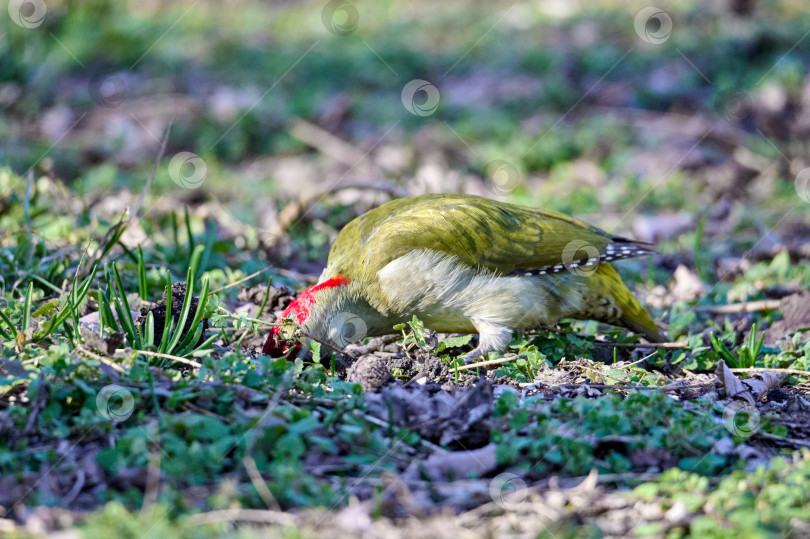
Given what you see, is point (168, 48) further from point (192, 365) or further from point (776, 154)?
point (192, 365)

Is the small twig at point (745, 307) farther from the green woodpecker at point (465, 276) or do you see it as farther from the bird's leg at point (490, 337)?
the bird's leg at point (490, 337)

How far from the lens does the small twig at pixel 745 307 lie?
5090 millimetres

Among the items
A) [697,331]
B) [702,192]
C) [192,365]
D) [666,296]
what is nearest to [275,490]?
[192,365]

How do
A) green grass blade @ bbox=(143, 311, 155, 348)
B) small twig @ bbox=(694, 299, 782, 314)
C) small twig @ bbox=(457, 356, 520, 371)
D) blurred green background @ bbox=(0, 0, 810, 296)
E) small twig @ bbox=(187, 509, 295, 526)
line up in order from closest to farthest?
small twig @ bbox=(187, 509, 295, 526) < green grass blade @ bbox=(143, 311, 155, 348) < small twig @ bbox=(457, 356, 520, 371) < small twig @ bbox=(694, 299, 782, 314) < blurred green background @ bbox=(0, 0, 810, 296)

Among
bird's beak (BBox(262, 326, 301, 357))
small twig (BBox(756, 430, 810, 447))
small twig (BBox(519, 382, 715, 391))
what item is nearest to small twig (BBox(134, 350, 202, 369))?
bird's beak (BBox(262, 326, 301, 357))

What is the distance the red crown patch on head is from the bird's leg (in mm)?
768

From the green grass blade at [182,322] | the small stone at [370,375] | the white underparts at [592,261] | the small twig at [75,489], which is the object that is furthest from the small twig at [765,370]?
the small twig at [75,489]

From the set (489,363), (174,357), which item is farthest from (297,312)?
(489,363)

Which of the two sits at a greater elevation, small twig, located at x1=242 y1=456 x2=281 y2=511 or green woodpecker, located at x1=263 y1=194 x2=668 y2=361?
green woodpecker, located at x1=263 y1=194 x2=668 y2=361

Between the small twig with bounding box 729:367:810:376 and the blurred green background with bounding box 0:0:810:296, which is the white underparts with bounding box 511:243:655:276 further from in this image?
the blurred green background with bounding box 0:0:810:296

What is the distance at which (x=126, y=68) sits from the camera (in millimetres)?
10664

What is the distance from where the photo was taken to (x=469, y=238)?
4625 mm

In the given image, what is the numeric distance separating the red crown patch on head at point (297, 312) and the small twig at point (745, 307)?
7.51 feet

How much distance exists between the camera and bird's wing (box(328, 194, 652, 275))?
4543 mm
